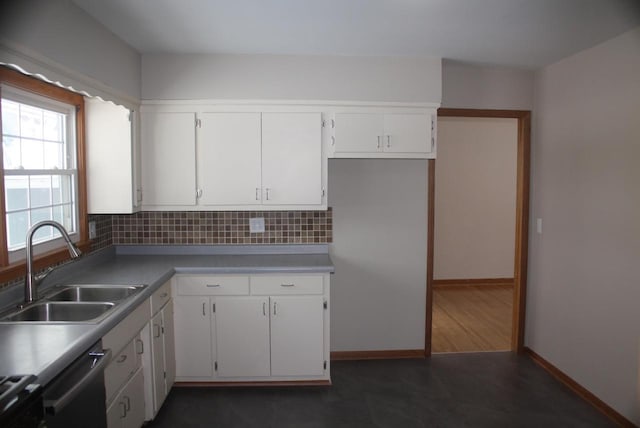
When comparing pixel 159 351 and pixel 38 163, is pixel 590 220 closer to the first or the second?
pixel 159 351

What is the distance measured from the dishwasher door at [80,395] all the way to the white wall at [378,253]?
2.01 metres

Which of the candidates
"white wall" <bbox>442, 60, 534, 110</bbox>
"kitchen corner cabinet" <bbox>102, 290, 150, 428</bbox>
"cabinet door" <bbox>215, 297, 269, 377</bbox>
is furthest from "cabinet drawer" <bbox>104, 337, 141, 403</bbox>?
"white wall" <bbox>442, 60, 534, 110</bbox>

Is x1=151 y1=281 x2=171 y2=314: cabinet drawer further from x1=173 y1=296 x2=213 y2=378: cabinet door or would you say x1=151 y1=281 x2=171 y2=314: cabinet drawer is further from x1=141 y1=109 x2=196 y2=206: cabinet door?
x1=141 y1=109 x2=196 y2=206: cabinet door

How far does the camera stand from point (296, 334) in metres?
3.09

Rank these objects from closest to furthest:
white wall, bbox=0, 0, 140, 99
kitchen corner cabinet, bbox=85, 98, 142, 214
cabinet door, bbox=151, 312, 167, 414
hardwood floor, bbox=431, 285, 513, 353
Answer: white wall, bbox=0, 0, 140, 99 < cabinet door, bbox=151, 312, 167, 414 < kitchen corner cabinet, bbox=85, 98, 142, 214 < hardwood floor, bbox=431, 285, 513, 353

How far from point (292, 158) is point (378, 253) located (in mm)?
1043

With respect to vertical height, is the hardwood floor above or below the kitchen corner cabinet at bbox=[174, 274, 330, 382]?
below

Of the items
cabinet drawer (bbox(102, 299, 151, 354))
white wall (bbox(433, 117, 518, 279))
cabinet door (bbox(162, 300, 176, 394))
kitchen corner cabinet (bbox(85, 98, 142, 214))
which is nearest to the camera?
cabinet drawer (bbox(102, 299, 151, 354))

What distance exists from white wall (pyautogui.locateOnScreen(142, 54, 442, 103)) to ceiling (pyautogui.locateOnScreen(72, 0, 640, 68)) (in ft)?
0.25

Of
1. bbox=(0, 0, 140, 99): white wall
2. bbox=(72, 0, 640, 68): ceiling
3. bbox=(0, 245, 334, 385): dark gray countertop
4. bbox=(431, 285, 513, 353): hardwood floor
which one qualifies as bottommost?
bbox=(431, 285, 513, 353): hardwood floor

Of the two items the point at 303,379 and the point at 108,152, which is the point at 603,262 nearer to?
the point at 303,379

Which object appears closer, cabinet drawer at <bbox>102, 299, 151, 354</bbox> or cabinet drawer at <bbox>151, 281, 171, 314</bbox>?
cabinet drawer at <bbox>102, 299, 151, 354</bbox>

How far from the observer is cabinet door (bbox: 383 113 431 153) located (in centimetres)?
317

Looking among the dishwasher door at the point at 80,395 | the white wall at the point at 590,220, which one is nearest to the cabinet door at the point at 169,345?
the dishwasher door at the point at 80,395
